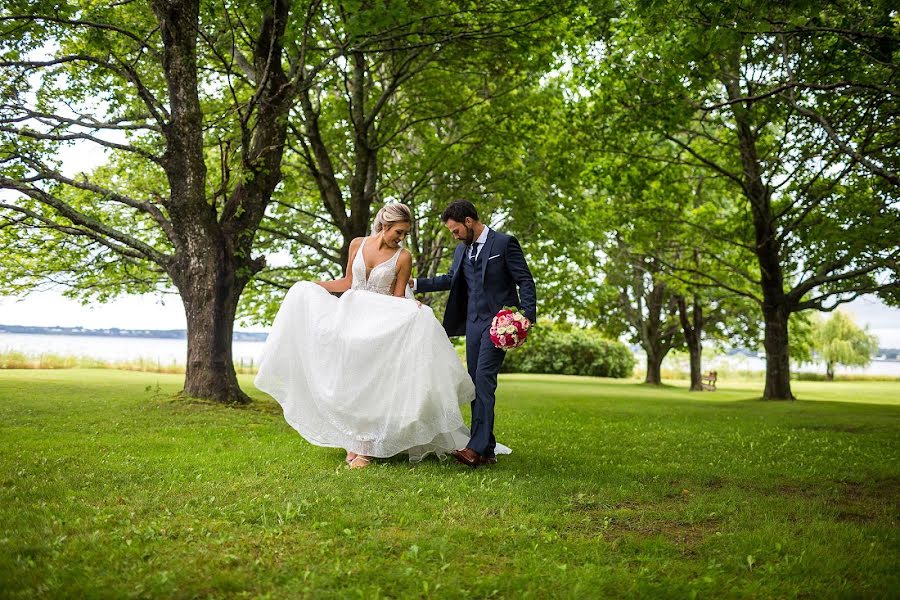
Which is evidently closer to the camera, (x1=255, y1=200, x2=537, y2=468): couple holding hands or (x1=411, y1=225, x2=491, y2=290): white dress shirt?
(x1=255, y1=200, x2=537, y2=468): couple holding hands

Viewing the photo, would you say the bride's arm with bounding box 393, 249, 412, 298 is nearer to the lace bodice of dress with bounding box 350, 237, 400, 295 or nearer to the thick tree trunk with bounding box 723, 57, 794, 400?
the lace bodice of dress with bounding box 350, 237, 400, 295

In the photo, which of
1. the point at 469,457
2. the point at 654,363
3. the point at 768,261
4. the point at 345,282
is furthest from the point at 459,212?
the point at 654,363

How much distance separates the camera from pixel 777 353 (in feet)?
86.9

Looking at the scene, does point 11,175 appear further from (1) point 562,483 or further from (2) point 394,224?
(1) point 562,483

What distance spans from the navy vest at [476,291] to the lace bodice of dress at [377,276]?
94cm

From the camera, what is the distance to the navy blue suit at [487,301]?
8992 mm

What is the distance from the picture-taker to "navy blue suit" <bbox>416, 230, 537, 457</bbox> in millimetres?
8992

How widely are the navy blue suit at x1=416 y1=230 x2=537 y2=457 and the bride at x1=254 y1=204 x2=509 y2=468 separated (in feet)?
0.97

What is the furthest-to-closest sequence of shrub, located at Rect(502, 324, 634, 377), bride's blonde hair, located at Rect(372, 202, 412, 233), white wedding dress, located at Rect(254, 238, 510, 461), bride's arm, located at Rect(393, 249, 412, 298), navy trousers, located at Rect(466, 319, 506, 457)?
shrub, located at Rect(502, 324, 634, 377) → bride's arm, located at Rect(393, 249, 412, 298) → bride's blonde hair, located at Rect(372, 202, 412, 233) → navy trousers, located at Rect(466, 319, 506, 457) → white wedding dress, located at Rect(254, 238, 510, 461)

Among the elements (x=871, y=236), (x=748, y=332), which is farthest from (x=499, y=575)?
(x=748, y=332)

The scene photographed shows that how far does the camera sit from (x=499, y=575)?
4.82 metres

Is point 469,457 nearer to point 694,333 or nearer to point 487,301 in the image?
point 487,301

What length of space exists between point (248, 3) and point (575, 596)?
14.3m

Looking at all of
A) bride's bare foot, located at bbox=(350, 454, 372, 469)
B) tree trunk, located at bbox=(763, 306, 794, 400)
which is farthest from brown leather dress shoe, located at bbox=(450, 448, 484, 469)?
tree trunk, located at bbox=(763, 306, 794, 400)
